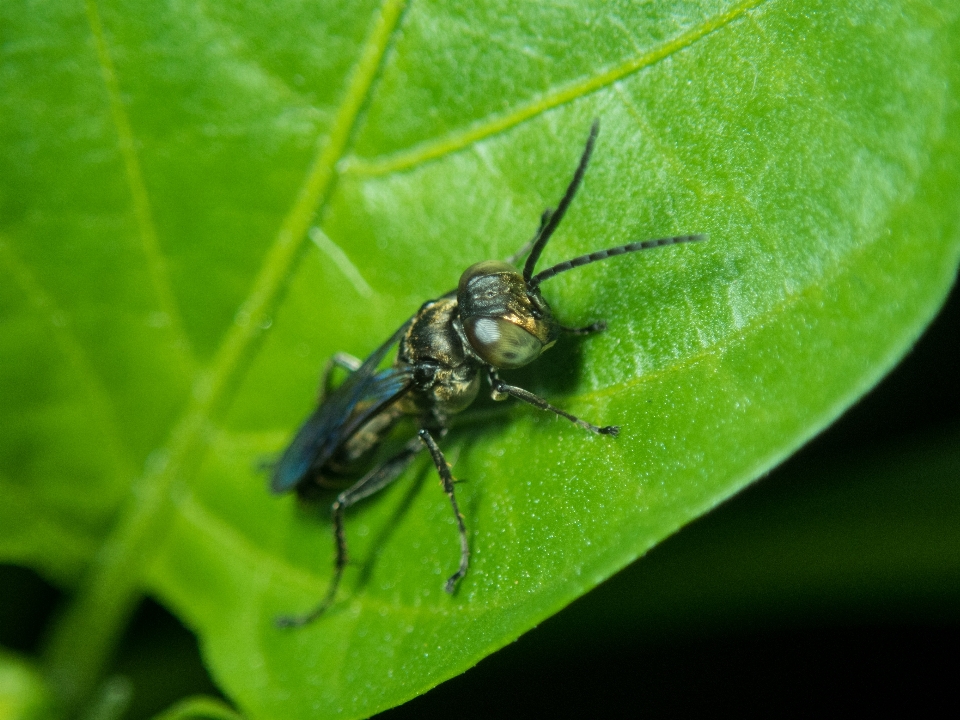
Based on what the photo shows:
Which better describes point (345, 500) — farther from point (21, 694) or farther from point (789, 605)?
point (789, 605)

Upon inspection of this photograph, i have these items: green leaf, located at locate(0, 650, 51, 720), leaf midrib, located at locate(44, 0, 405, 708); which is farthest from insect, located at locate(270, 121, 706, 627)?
green leaf, located at locate(0, 650, 51, 720)

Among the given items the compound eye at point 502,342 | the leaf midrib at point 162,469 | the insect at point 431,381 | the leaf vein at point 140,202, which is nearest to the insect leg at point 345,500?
the insect at point 431,381

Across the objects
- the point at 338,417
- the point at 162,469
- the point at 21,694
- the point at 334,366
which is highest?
the point at 334,366

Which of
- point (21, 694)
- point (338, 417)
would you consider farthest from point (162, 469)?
point (21, 694)

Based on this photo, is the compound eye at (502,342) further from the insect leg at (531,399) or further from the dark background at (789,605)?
the dark background at (789,605)

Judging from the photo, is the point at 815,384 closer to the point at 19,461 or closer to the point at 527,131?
the point at 527,131

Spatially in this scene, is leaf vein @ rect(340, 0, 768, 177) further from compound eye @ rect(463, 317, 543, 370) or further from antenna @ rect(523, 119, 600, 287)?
A: compound eye @ rect(463, 317, 543, 370)
